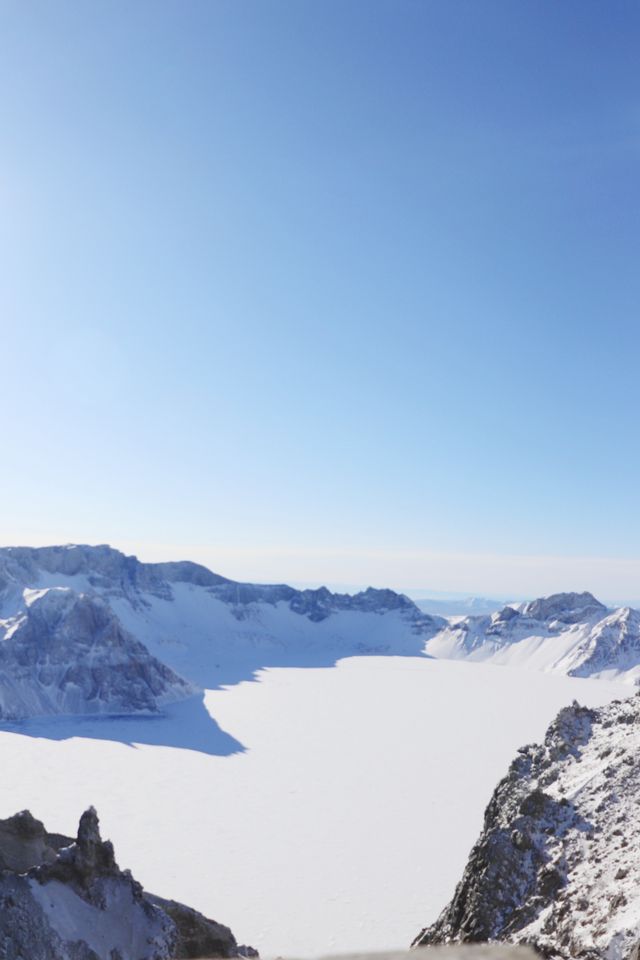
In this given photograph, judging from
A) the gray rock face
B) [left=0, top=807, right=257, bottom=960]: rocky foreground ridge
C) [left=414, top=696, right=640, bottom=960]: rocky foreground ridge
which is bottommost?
the gray rock face

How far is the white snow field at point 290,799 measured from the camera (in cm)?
5253

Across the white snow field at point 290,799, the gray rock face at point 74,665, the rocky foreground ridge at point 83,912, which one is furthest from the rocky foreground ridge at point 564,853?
the gray rock face at point 74,665

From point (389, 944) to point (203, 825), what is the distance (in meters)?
33.9

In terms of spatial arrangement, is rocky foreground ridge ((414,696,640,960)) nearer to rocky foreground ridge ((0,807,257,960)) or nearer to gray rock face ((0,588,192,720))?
rocky foreground ridge ((0,807,257,960))

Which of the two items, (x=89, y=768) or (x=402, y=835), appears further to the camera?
(x=89, y=768)

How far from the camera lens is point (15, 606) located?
7195 inches

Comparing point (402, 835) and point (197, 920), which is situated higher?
point (197, 920)

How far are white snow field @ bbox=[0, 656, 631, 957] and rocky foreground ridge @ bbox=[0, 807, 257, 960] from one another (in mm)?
20980

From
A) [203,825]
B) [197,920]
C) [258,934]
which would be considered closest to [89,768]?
[203,825]

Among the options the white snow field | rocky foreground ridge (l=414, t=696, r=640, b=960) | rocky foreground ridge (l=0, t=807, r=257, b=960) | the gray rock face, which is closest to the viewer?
rocky foreground ridge (l=414, t=696, r=640, b=960)

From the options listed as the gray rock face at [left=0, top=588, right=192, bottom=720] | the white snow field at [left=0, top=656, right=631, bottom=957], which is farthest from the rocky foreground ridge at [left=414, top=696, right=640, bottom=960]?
the gray rock face at [left=0, top=588, right=192, bottom=720]

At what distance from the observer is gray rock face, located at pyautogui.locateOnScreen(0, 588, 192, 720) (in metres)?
144

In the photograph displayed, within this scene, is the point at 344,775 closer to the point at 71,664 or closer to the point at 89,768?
the point at 89,768

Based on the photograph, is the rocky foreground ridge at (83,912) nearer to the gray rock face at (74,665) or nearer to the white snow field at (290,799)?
the white snow field at (290,799)
